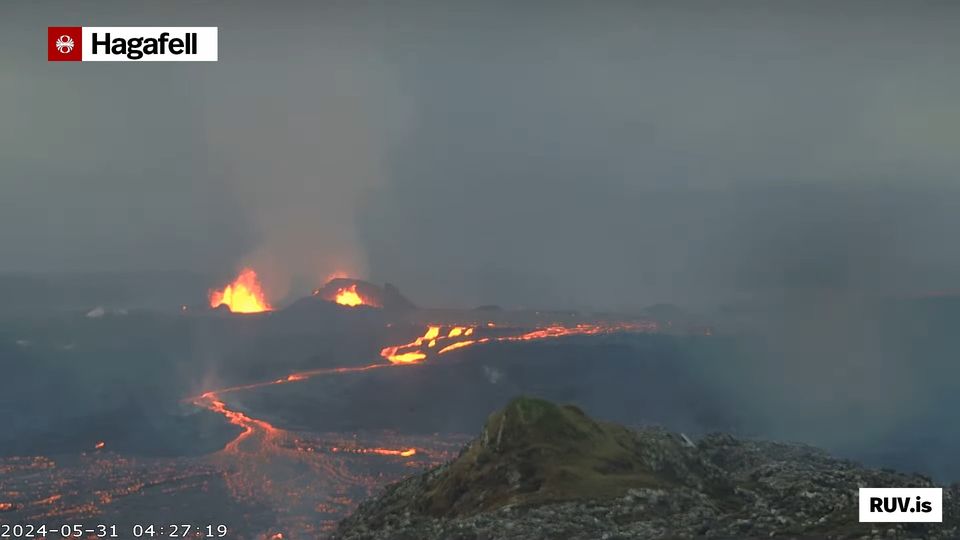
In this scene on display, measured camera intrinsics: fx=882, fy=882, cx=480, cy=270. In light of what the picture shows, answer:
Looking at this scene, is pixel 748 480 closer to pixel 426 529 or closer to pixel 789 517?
pixel 789 517

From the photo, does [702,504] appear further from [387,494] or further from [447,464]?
[387,494]

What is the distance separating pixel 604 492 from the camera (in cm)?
6575

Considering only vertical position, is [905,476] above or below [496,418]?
below

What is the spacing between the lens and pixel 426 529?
6669 centimetres

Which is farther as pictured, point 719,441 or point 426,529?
point 719,441

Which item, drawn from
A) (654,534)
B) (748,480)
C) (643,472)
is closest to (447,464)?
(643,472)

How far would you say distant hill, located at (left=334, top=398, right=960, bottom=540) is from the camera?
186ft

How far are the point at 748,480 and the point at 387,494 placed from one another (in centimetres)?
3536

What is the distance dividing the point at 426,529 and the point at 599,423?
25.4 m

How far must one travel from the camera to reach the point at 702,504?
64.3 m

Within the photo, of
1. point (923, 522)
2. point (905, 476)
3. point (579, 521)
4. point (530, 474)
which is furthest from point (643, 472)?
point (905, 476)

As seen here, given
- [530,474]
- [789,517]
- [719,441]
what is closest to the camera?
[789,517]

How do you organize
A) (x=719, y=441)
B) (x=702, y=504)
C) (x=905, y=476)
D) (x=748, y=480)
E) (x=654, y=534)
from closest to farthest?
(x=654, y=534) → (x=702, y=504) → (x=748, y=480) → (x=905, y=476) → (x=719, y=441)

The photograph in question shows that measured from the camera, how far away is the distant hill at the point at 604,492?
56594 millimetres
